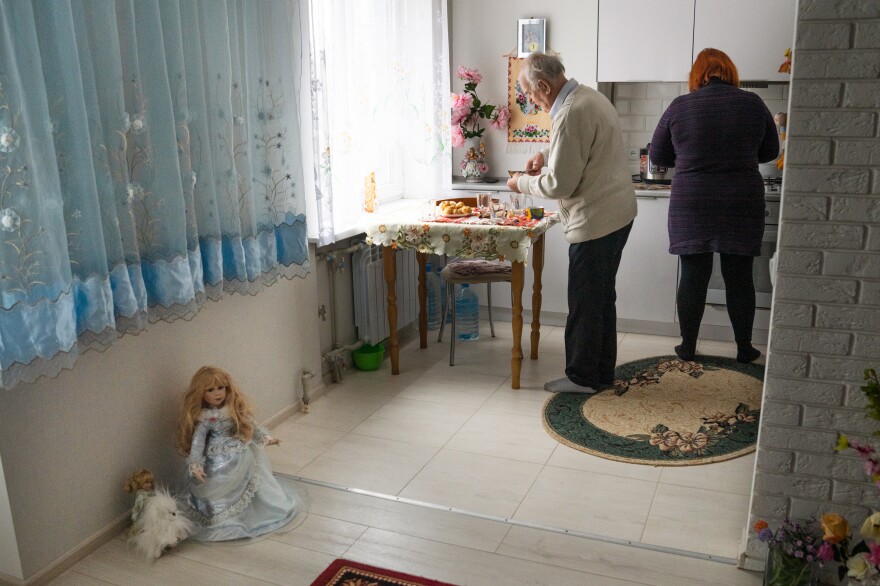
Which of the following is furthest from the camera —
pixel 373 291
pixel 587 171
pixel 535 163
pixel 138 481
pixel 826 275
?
pixel 373 291

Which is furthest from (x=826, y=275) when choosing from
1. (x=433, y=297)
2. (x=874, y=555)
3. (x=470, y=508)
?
(x=433, y=297)

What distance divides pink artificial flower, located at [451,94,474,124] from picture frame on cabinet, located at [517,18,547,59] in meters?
0.42

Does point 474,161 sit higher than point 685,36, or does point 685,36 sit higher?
point 685,36

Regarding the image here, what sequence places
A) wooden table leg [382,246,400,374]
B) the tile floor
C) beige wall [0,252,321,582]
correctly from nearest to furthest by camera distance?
beige wall [0,252,321,582], the tile floor, wooden table leg [382,246,400,374]

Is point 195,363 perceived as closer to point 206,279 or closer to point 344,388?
point 206,279

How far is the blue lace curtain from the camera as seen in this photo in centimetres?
218

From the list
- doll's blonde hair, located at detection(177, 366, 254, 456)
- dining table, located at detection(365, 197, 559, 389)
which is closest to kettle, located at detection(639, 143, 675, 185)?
dining table, located at detection(365, 197, 559, 389)

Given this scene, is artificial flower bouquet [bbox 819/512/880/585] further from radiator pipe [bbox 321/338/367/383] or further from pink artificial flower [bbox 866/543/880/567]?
radiator pipe [bbox 321/338/367/383]

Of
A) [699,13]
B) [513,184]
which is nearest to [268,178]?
[513,184]

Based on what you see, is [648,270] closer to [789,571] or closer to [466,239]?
[466,239]

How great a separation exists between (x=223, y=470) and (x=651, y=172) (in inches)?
121

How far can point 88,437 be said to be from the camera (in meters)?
2.54

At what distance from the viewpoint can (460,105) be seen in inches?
193

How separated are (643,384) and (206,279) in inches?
83.3
